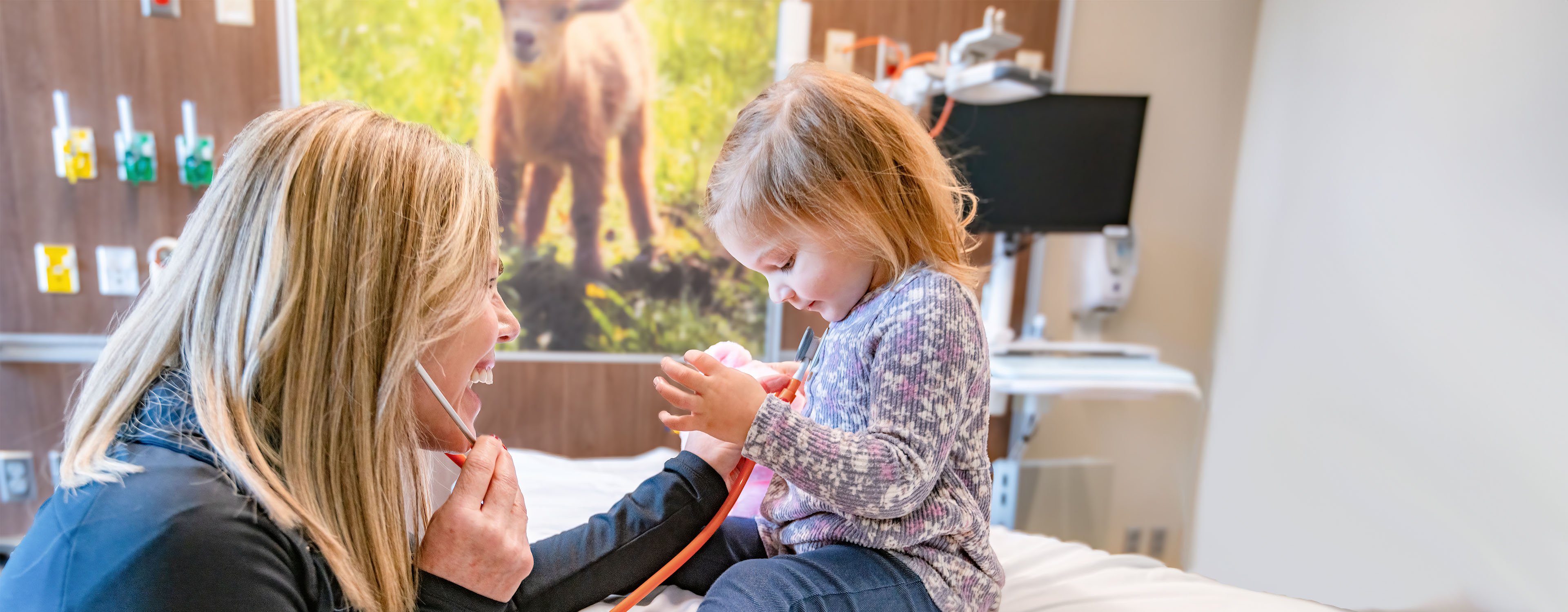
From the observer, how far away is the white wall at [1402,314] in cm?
126

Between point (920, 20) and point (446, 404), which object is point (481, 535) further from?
point (920, 20)

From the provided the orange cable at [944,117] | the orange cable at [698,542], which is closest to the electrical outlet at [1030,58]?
the orange cable at [944,117]

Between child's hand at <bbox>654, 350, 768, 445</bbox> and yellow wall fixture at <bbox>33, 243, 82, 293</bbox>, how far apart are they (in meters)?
2.10

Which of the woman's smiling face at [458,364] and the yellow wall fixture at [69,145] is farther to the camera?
the yellow wall fixture at [69,145]

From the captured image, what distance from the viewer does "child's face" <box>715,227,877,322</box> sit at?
0.95 m

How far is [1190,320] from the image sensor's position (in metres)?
2.38

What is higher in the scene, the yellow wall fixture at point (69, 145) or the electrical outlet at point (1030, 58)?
the electrical outlet at point (1030, 58)

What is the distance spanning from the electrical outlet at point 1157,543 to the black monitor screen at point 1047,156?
1.00 meters

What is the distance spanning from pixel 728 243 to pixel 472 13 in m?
1.51

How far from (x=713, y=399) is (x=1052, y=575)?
71 centimetres

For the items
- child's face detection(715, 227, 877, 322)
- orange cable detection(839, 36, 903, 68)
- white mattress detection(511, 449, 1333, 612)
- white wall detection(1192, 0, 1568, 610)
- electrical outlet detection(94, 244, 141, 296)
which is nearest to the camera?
child's face detection(715, 227, 877, 322)

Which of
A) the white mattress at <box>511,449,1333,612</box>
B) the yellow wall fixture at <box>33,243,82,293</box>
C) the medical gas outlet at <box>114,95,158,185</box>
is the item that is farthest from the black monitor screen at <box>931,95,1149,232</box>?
the yellow wall fixture at <box>33,243,82,293</box>

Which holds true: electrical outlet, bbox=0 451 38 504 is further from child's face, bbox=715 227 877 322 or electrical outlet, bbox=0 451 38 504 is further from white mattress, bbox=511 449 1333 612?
child's face, bbox=715 227 877 322

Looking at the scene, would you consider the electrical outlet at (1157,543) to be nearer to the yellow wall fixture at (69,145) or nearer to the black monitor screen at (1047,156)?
the black monitor screen at (1047,156)
